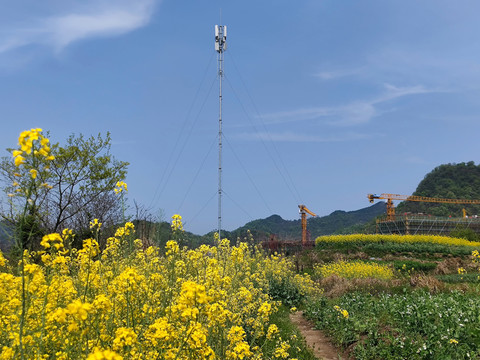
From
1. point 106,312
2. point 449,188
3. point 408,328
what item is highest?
point 449,188

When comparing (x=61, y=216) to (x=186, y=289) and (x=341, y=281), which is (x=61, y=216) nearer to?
(x=341, y=281)

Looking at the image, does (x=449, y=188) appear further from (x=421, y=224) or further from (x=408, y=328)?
(x=408, y=328)

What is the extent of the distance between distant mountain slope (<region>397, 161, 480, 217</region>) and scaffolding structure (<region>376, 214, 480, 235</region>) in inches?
677

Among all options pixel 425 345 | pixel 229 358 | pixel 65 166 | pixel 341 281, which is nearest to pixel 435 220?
pixel 341 281

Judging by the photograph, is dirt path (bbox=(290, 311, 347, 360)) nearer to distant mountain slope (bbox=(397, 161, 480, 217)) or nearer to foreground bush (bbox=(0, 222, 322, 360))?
foreground bush (bbox=(0, 222, 322, 360))

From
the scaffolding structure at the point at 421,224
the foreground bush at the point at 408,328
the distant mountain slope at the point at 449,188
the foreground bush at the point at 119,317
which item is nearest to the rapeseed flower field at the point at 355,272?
the foreground bush at the point at 408,328

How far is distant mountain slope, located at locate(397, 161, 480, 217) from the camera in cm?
6750

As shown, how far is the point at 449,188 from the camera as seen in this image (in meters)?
69.4

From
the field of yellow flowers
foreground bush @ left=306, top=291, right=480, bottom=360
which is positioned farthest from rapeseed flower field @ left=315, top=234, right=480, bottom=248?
the field of yellow flowers

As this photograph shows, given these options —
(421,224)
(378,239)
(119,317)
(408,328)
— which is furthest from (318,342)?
(421,224)

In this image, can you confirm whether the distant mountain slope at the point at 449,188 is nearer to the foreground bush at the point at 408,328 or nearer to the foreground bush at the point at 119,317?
the foreground bush at the point at 408,328

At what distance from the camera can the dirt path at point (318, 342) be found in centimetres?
701

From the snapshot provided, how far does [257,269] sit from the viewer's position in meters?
11.4

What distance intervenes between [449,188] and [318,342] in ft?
233
